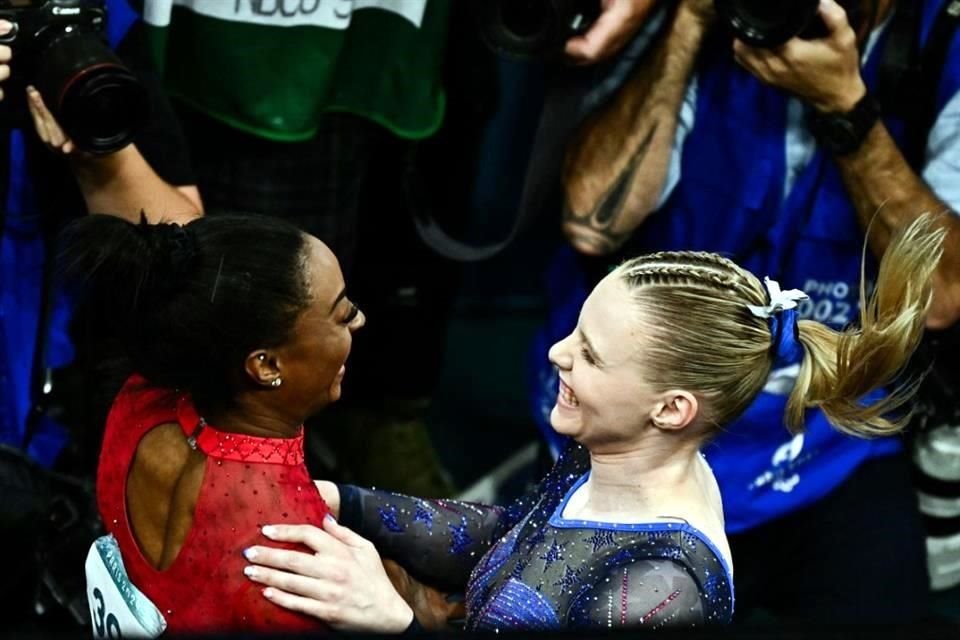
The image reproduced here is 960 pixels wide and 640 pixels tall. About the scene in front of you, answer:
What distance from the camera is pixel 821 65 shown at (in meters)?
2.07

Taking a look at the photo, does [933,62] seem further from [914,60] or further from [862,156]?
[862,156]

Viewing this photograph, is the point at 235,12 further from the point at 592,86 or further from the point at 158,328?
the point at 158,328

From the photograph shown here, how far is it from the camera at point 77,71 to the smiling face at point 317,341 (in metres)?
0.37

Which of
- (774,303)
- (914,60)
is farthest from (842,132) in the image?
(774,303)

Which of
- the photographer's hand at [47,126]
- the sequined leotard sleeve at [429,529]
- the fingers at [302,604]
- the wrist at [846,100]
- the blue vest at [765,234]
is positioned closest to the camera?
the fingers at [302,604]

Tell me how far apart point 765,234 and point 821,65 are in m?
0.26

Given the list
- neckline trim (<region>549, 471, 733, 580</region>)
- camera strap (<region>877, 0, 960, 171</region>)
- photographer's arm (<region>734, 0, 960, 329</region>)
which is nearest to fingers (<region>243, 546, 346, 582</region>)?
neckline trim (<region>549, 471, 733, 580</region>)

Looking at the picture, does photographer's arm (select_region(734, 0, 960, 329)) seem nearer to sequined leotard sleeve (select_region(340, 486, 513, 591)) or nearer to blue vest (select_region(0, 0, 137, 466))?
sequined leotard sleeve (select_region(340, 486, 513, 591))

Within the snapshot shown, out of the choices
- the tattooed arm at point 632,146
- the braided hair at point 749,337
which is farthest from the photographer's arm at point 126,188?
the braided hair at point 749,337

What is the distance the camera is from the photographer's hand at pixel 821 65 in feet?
6.75

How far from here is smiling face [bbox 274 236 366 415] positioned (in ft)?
5.46

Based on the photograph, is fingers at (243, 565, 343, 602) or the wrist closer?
fingers at (243, 565, 343, 602)

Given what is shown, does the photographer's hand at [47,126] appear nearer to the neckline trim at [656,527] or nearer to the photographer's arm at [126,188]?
the photographer's arm at [126,188]

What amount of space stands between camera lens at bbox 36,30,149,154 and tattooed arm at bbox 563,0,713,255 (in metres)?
0.60
